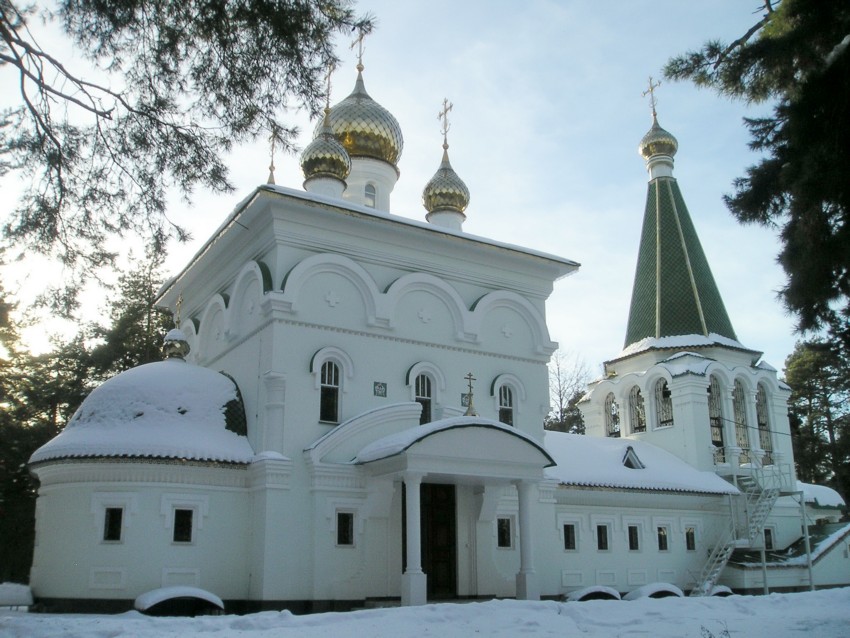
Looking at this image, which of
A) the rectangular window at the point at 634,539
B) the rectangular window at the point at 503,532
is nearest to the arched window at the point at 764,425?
the rectangular window at the point at 634,539

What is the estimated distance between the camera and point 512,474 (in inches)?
549

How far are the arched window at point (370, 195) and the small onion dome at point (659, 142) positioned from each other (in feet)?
32.8

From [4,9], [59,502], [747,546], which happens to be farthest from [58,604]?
[747,546]

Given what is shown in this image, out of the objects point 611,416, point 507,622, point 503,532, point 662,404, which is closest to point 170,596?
point 507,622

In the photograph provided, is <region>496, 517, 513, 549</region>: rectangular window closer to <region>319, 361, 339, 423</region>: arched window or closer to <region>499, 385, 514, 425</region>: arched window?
<region>499, 385, 514, 425</region>: arched window

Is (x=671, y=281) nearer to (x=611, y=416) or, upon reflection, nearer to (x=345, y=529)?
(x=611, y=416)

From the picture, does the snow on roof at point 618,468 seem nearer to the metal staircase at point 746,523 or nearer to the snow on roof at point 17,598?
the metal staircase at point 746,523

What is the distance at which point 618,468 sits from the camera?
18438mm

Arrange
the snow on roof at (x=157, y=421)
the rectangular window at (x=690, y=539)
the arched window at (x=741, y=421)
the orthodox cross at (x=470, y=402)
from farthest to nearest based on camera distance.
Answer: the arched window at (x=741, y=421)
the rectangular window at (x=690, y=539)
the orthodox cross at (x=470, y=402)
the snow on roof at (x=157, y=421)

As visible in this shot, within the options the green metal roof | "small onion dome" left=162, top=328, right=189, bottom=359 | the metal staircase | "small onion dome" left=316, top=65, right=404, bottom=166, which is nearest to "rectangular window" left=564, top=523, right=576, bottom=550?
the metal staircase

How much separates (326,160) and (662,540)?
10957 millimetres

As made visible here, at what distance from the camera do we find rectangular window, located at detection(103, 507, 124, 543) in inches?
496

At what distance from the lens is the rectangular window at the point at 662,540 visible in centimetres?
1818

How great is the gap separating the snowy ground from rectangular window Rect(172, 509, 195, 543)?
5.55 ft
